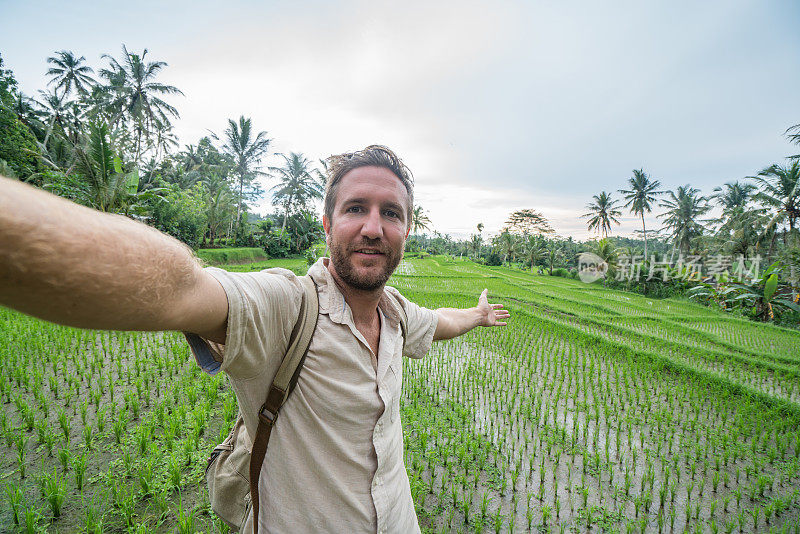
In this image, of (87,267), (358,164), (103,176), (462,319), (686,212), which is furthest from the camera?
(686,212)

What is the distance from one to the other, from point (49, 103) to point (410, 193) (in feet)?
100

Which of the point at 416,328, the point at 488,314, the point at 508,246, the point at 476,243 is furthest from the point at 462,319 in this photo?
the point at 476,243

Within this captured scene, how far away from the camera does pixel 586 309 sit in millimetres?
11109

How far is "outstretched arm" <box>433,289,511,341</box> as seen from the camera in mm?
1918

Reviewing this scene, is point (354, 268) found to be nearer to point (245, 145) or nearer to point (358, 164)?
point (358, 164)

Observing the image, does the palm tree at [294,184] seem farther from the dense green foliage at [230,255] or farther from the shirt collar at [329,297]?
the shirt collar at [329,297]

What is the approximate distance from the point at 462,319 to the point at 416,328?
49 centimetres

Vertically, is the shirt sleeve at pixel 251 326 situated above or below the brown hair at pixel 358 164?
below

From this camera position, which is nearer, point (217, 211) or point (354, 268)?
point (354, 268)

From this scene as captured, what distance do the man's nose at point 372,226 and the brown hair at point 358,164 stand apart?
8.4 inches

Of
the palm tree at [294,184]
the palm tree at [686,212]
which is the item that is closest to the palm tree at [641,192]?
the palm tree at [686,212]

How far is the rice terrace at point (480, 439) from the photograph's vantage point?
237 centimetres

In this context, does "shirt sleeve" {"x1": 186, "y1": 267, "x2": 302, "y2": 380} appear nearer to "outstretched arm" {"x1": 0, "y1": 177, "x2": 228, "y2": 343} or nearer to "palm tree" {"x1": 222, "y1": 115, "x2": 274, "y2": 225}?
"outstretched arm" {"x1": 0, "y1": 177, "x2": 228, "y2": 343}

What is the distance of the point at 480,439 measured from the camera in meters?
3.43
